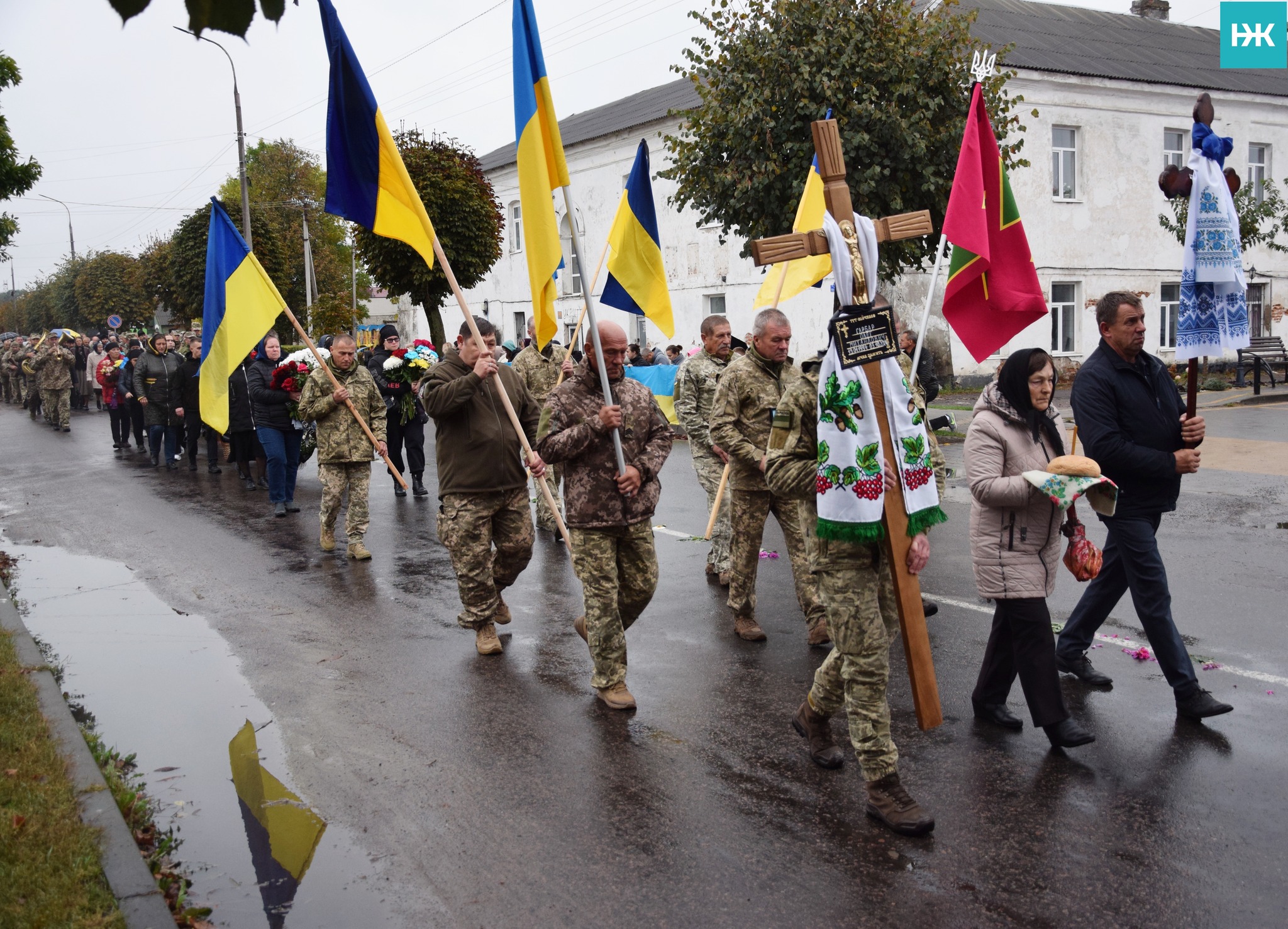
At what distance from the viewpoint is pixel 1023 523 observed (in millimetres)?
4895

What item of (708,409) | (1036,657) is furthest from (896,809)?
(708,409)

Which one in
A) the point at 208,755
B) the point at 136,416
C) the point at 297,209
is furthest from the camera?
the point at 297,209

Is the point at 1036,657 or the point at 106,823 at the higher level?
the point at 1036,657

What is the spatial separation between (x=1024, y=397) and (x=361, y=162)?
150 inches

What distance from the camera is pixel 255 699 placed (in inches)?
239

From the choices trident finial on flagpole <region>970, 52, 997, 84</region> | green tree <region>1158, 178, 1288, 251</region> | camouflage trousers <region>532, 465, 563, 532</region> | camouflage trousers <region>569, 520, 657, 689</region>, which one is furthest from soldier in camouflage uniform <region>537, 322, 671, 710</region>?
green tree <region>1158, 178, 1288, 251</region>

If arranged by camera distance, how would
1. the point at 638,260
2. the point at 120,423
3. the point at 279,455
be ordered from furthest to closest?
the point at 120,423 < the point at 279,455 < the point at 638,260

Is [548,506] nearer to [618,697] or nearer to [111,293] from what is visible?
[618,697]

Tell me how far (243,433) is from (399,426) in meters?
2.56

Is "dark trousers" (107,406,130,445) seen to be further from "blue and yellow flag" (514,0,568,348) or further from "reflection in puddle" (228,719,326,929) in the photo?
"blue and yellow flag" (514,0,568,348)

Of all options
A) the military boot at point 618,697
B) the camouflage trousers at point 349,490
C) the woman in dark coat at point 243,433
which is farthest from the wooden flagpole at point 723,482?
the woman in dark coat at point 243,433

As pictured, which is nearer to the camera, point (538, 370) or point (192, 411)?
point (538, 370)

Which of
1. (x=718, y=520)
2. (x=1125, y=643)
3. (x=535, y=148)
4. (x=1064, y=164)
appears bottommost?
(x=1125, y=643)

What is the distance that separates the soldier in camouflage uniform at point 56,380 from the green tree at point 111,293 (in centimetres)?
4359
